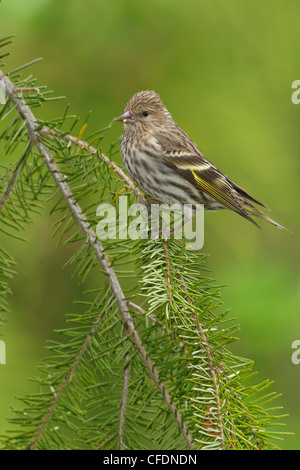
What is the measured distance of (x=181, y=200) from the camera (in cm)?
319

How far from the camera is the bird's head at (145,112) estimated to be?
3.07 meters

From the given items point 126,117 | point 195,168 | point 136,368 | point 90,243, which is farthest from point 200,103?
point 136,368

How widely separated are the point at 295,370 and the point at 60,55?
202 centimetres

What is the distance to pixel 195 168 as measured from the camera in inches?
131

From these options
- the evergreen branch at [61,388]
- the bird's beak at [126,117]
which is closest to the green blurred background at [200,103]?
the bird's beak at [126,117]

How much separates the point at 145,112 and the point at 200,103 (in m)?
0.44

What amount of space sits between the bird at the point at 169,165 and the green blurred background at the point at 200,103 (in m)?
0.11

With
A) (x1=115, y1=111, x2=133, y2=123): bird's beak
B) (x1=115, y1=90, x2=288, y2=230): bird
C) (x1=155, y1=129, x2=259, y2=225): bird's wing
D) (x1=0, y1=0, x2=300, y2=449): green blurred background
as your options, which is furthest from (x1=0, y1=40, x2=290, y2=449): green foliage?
(x1=155, y1=129, x2=259, y2=225): bird's wing

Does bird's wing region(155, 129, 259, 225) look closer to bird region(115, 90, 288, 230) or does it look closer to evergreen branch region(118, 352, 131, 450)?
bird region(115, 90, 288, 230)

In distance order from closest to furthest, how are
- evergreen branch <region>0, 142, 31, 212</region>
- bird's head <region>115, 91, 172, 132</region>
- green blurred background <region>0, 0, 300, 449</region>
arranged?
evergreen branch <region>0, 142, 31, 212</region> < green blurred background <region>0, 0, 300, 449</region> < bird's head <region>115, 91, 172, 132</region>

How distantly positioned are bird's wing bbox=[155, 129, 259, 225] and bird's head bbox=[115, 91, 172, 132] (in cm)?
7

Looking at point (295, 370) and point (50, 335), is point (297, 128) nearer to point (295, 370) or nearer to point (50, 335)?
point (295, 370)

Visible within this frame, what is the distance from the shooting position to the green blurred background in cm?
275

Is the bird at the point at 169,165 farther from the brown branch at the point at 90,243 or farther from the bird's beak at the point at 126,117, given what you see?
the brown branch at the point at 90,243
